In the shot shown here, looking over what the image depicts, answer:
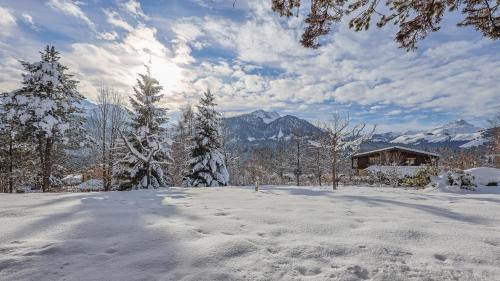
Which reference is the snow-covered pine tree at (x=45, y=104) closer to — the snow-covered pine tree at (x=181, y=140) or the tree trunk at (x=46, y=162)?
the tree trunk at (x=46, y=162)

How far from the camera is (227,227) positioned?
399 cm

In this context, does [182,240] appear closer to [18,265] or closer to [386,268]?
[18,265]

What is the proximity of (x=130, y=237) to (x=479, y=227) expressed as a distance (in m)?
4.90

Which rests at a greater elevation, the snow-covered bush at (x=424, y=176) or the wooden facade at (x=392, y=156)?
the wooden facade at (x=392, y=156)

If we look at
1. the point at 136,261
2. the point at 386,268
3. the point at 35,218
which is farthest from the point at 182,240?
the point at 35,218

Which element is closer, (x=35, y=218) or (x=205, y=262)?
(x=205, y=262)

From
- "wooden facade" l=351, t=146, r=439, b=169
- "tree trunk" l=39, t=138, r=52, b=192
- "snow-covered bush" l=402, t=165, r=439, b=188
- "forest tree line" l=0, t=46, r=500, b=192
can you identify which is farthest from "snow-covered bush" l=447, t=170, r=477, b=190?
"tree trunk" l=39, t=138, r=52, b=192

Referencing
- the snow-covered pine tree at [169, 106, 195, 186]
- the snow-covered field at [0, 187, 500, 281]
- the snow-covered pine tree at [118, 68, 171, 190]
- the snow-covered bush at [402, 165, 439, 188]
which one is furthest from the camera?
the snow-covered pine tree at [169, 106, 195, 186]

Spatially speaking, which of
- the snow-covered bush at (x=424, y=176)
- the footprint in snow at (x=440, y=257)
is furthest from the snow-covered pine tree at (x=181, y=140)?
the footprint in snow at (x=440, y=257)

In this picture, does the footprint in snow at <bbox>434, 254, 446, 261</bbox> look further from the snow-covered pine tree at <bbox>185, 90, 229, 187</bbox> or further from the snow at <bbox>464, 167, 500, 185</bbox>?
the snow-covered pine tree at <bbox>185, 90, 229, 187</bbox>

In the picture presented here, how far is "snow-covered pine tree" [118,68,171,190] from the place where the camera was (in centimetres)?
1898

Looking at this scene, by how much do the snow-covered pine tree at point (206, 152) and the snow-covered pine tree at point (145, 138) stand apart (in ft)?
8.45

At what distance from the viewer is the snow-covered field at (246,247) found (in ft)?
8.36

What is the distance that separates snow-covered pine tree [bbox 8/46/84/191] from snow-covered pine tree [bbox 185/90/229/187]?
31.7 ft
